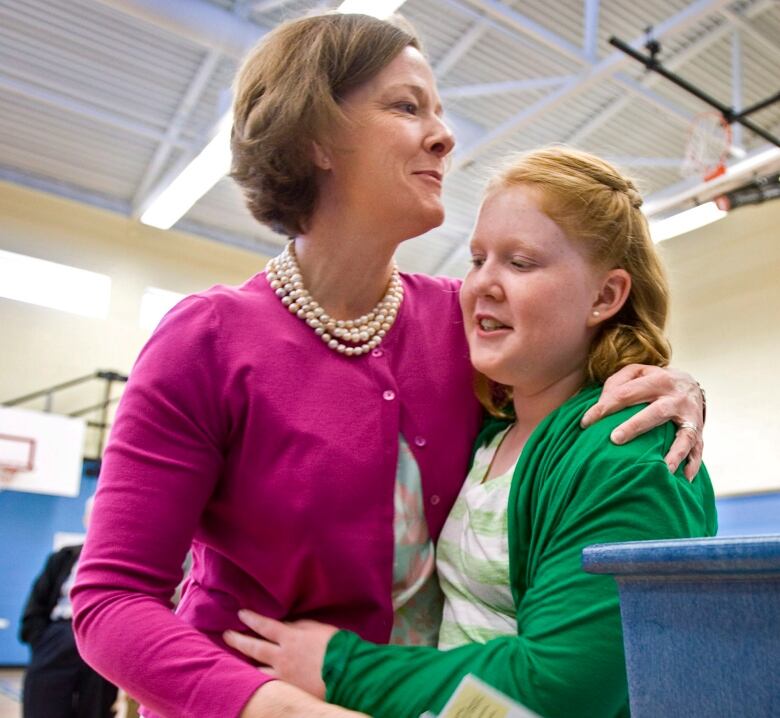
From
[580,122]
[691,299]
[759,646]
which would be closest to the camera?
[759,646]

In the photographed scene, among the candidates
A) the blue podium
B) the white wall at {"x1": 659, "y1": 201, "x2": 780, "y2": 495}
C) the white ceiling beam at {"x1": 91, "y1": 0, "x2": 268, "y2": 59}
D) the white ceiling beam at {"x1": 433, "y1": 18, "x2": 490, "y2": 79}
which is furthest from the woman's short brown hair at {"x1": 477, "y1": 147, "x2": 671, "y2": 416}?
the white wall at {"x1": 659, "y1": 201, "x2": 780, "y2": 495}

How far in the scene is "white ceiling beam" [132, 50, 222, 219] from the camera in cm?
778

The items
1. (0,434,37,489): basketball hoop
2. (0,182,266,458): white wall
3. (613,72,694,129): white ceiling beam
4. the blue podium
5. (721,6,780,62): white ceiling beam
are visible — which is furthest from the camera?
(0,182,266,458): white wall

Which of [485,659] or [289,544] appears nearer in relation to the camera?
[485,659]

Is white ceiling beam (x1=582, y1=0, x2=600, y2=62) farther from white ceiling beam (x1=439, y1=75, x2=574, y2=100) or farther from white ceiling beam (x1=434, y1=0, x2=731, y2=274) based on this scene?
white ceiling beam (x1=439, y1=75, x2=574, y2=100)

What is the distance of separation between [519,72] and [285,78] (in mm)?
7043

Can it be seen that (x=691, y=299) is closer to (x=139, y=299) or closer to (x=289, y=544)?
(x=139, y=299)

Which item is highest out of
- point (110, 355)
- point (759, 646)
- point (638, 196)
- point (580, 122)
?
point (638, 196)

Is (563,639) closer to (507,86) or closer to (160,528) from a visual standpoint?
(160,528)

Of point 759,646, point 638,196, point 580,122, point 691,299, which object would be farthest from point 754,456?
point 759,646

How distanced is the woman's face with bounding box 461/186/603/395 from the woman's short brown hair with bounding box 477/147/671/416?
2 cm

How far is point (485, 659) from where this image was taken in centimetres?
99

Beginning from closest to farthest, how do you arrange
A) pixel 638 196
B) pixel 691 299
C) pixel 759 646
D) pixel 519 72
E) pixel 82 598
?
pixel 759 646, pixel 82 598, pixel 638 196, pixel 519 72, pixel 691 299

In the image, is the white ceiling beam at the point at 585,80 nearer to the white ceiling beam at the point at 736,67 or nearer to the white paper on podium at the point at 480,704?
the white ceiling beam at the point at 736,67
